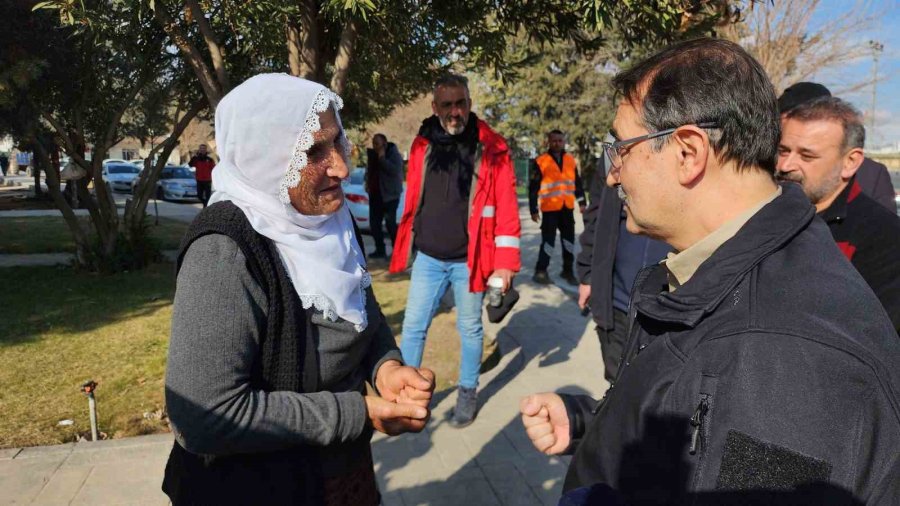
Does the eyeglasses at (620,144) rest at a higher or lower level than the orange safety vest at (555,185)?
higher

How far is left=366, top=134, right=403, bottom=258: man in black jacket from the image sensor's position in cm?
996

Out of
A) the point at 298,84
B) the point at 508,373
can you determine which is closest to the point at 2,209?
the point at 508,373

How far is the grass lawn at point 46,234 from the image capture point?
39.0 ft

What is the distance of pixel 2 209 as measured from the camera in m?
21.7

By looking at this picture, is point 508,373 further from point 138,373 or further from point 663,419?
point 663,419

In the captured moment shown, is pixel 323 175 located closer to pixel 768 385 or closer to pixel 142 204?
pixel 768 385

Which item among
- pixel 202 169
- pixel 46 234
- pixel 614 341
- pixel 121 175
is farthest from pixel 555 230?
pixel 121 175

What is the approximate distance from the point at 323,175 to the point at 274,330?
46cm

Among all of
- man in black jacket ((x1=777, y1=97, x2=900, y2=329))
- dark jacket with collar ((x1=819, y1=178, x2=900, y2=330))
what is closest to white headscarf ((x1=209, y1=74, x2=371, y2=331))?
man in black jacket ((x1=777, y1=97, x2=900, y2=329))

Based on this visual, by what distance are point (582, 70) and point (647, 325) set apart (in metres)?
28.5

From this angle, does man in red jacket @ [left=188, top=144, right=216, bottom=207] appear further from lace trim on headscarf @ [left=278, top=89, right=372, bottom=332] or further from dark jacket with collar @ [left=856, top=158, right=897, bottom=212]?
lace trim on headscarf @ [left=278, top=89, right=372, bottom=332]

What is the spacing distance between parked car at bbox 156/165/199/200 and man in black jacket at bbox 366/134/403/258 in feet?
57.5

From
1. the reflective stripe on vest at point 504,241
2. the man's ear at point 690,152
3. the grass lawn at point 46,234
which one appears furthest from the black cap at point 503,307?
Result: the grass lawn at point 46,234

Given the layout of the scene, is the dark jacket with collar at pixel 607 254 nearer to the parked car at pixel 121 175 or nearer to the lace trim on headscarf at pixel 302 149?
the lace trim on headscarf at pixel 302 149
